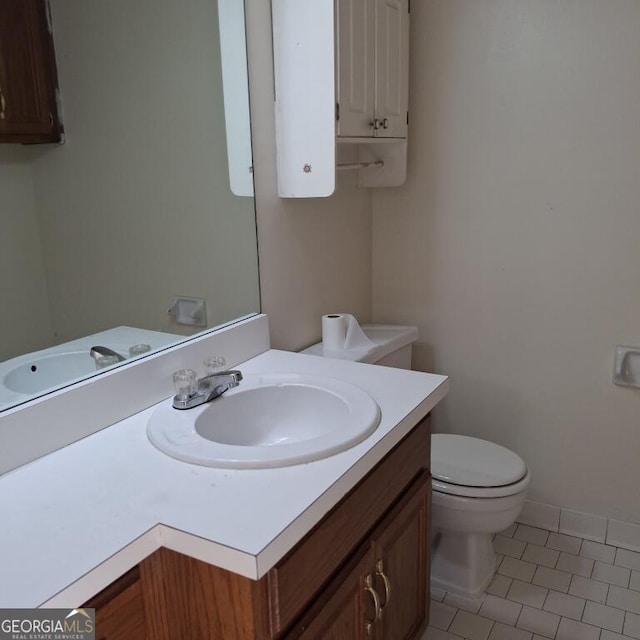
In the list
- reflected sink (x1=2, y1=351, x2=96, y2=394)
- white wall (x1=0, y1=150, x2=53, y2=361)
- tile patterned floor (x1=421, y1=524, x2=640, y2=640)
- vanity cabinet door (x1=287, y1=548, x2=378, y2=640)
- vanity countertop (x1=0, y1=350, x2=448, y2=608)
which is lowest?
tile patterned floor (x1=421, y1=524, x2=640, y2=640)

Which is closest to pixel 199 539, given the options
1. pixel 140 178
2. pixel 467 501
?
pixel 140 178

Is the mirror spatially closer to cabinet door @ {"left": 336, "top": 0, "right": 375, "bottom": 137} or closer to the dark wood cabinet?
the dark wood cabinet

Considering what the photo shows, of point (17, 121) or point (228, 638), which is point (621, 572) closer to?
point (228, 638)

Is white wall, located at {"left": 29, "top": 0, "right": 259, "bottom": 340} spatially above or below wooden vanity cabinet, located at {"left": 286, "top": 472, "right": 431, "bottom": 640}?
above

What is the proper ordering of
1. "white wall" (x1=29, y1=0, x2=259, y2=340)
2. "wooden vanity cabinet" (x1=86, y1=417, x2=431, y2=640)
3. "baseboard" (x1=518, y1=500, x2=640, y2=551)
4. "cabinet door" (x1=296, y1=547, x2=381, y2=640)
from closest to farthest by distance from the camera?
"wooden vanity cabinet" (x1=86, y1=417, x2=431, y2=640) → "cabinet door" (x1=296, y1=547, x2=381, y2=640) → "white wall" (x1=29, y1=0, x2=259, y2=340) → "baseboard" (x1=518, y1=500, x2=640, y2=551)

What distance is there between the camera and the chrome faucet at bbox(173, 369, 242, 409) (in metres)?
1.37

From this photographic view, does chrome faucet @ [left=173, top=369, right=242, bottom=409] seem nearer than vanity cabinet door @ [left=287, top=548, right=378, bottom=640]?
No

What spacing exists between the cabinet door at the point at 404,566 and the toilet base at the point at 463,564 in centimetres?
32

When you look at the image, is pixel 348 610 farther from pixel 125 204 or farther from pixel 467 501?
pixel 125 204

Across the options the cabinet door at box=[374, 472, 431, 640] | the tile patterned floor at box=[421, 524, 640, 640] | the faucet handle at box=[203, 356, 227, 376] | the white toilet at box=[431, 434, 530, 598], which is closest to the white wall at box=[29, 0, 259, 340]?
the faucet handle at box=[203, 356, 227, 376]

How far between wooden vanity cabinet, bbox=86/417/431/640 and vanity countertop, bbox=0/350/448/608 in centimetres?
6

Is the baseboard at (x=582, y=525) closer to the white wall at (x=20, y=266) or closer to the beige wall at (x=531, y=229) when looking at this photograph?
the beige wall at (x=531, y=229)

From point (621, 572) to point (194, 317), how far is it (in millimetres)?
1650

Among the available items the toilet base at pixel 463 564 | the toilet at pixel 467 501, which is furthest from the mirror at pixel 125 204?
the toilet base at pixel 463 564
